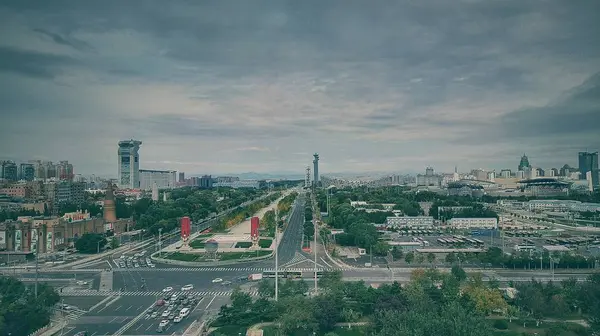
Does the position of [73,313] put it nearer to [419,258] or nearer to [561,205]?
[419,258]

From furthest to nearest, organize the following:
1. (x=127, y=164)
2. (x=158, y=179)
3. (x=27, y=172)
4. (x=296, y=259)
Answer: (x=158, y=179) → (x=127, y=164) → (x=27, y=172) → (x=296, y=259)

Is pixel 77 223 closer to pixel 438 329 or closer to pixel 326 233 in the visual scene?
pixel 326 233

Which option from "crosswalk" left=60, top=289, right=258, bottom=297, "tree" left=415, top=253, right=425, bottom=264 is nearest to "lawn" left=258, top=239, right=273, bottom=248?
"tree" left=415, top=253, right=425, bottom=264

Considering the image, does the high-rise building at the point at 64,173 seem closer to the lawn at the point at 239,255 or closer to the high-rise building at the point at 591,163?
the lawn at the point at 239,255

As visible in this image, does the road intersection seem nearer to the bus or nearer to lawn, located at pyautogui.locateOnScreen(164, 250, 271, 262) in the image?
the bus

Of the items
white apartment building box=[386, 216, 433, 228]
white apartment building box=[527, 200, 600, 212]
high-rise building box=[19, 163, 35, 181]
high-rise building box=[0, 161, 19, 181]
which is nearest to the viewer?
high-rise building box=[0, 161, 19, 181]

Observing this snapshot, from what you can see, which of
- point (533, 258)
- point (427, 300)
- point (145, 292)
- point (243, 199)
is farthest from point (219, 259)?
point (243, 199)

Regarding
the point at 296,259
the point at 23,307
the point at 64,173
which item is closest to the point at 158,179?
the point at 64,173
